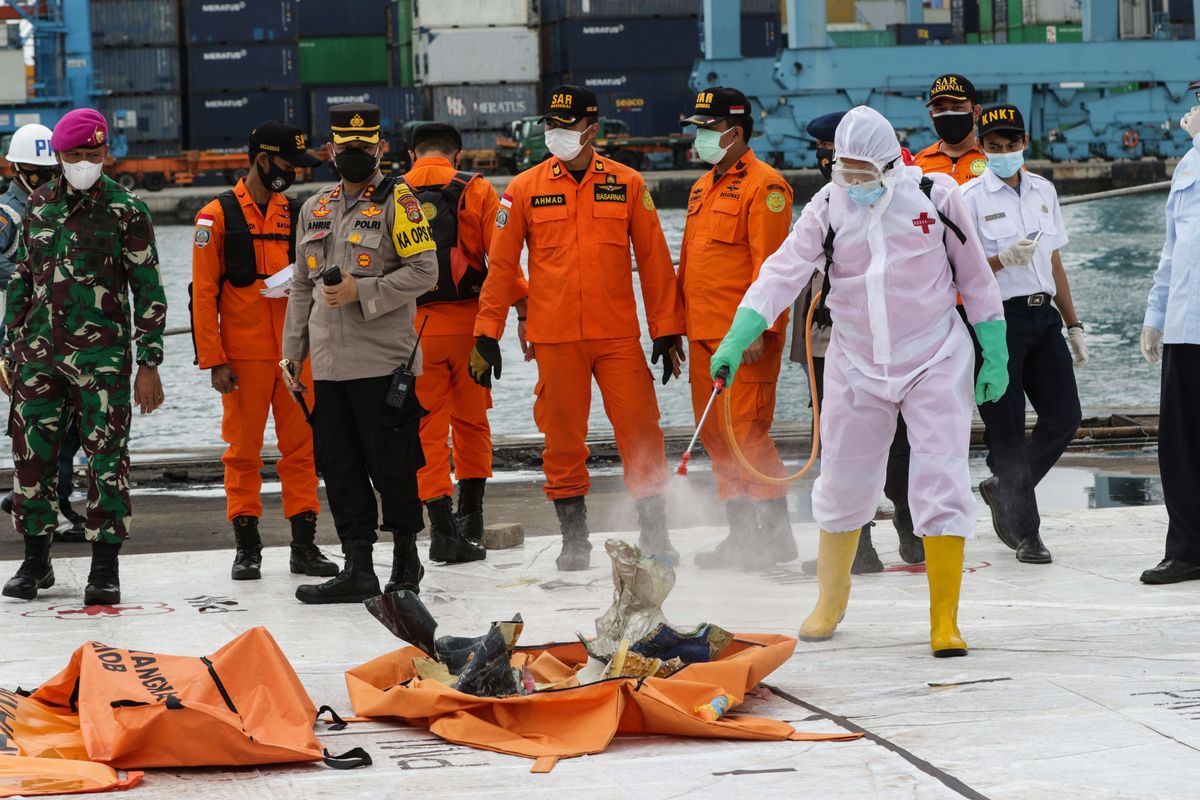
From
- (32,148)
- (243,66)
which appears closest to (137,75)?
(243,66)

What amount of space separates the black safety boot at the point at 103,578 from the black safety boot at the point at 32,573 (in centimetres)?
20

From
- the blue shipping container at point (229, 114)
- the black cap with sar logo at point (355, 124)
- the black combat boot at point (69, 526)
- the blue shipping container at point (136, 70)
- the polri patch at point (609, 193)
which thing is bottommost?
the black combat boot at point (69, 526)

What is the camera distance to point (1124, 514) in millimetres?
7293

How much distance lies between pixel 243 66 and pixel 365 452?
53.8m

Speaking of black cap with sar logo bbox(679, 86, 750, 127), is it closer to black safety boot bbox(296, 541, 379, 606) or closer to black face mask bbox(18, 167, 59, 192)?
black safety boot bbox(296, 541, 379, 606)

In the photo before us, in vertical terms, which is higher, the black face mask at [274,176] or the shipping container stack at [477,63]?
the shipping container stack at [477,63]

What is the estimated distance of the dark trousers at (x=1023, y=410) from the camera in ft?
20.5

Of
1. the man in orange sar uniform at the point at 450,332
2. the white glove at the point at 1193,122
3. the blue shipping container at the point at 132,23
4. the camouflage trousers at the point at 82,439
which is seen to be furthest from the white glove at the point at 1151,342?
the blue shipping container at the point at 132,23

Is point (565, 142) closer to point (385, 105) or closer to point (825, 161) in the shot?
point (825, 161)

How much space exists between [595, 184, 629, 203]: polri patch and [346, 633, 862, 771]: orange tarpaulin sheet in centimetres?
245

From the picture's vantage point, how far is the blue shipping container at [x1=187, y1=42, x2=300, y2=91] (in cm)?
5672

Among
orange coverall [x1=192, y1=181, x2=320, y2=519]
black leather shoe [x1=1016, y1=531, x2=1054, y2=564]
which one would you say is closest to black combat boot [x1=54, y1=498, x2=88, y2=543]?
orange coverall [x1=192, y1=181, x2=320, y2=519]

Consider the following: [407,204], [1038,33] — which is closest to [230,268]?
[407,204]

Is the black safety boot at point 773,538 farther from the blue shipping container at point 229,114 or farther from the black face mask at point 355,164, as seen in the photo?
the blue shipping container at point 229,114
